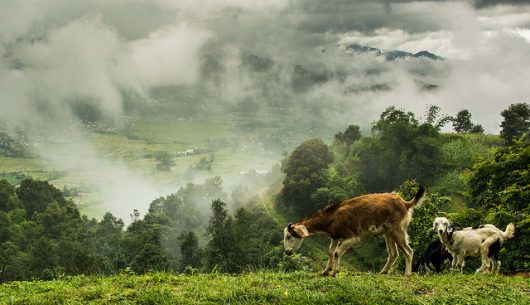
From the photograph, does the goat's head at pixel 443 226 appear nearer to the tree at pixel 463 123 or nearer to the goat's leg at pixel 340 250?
the goat's leg at pixel 340 250

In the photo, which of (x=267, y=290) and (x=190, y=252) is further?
(x=190, y=252)

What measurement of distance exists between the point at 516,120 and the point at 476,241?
83536mm

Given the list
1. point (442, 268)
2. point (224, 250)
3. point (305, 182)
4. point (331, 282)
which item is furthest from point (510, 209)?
point (305, 182)

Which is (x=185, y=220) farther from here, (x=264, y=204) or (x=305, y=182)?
(x=305, y=182)

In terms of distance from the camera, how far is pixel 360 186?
89.1 metres

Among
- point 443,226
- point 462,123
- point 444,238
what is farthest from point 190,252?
point 462,123

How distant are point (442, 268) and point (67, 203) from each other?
115030 mm

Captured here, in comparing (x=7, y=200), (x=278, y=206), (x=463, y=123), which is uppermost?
(x=463, y=123)

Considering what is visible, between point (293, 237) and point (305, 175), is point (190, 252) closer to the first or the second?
point (305, 175)

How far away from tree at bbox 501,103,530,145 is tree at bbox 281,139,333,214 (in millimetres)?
35502

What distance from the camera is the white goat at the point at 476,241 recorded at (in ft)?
55.5

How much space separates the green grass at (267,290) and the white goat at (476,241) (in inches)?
149

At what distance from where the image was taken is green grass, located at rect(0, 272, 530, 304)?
1034 cm

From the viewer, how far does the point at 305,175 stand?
90.6 meters
